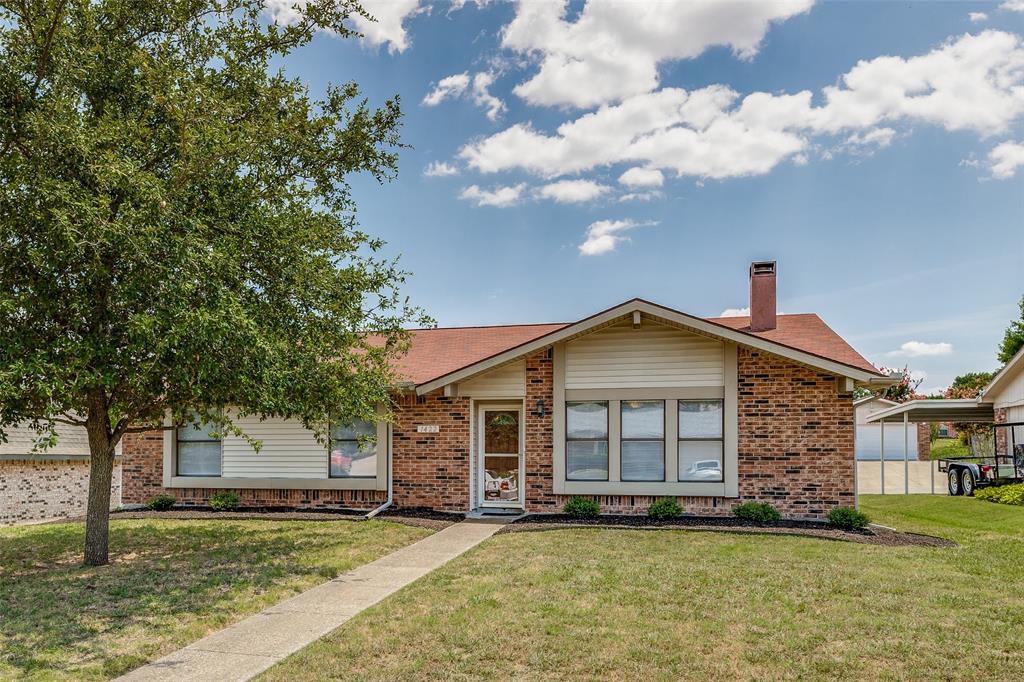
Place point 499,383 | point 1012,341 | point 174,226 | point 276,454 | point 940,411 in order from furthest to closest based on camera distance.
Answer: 1. point 1012,341
2. point 940,411
3. point 276,454
4. point 499,383
5. point 174,226

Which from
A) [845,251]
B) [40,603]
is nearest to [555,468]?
[40,603]

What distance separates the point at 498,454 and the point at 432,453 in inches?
50.9

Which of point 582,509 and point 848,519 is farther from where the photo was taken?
point 582,509

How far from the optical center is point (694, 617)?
645cm

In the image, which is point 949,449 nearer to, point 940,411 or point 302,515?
point 940,411

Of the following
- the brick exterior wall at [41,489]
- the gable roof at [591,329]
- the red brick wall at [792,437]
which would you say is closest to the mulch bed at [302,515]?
the gable roof at [591,329]

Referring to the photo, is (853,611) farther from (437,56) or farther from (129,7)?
(437,56)

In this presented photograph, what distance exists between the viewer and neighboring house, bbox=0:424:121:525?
1823 cm

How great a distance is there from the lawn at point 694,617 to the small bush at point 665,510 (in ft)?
8.30

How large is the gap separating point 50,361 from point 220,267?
1885 millimetres

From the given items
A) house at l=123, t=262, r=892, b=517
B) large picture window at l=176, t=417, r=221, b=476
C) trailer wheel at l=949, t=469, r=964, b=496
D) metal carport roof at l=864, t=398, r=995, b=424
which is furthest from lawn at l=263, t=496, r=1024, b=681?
metal carport roof at l=864, t=398, r=995, b=424

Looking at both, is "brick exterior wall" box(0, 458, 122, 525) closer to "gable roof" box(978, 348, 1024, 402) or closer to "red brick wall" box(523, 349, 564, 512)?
"red brick wall" box(523, 349, 564, 512)

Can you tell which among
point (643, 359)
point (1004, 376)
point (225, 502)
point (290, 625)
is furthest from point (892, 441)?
point (290, 625)

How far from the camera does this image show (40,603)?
720cm
